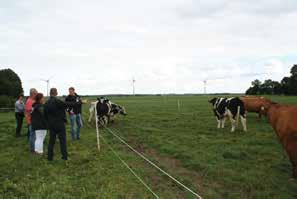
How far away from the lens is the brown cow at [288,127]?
22.4 ft

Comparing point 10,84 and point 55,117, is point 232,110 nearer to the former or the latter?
point 55,117

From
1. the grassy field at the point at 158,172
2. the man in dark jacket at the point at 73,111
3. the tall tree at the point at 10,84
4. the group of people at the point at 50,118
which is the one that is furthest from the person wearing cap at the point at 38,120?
the tall tree at the point at 10,84

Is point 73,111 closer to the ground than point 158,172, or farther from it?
farther from it

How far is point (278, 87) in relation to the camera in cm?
7200

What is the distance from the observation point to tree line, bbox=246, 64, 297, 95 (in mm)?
67500

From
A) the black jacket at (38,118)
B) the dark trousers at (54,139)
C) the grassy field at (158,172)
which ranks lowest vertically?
the grassy field at (158,172)

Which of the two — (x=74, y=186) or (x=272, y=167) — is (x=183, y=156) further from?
(x=74, y=186)

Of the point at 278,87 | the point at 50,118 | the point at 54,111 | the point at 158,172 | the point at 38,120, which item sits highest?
the point at 278,87

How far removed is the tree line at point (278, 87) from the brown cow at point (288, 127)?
2561 inches

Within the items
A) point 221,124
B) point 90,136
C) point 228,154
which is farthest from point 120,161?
point 221,124

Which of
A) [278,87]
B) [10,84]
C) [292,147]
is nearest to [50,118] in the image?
[292,147]

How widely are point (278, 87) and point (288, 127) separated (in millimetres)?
70544

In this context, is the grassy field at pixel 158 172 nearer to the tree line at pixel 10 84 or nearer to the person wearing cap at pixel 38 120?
the person wearing cap at pixel 38 120

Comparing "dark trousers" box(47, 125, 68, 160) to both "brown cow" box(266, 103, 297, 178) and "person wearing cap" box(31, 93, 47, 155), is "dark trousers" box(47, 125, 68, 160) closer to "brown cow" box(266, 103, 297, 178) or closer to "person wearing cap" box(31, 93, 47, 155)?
"person wearing cap" box(31, 93, 47, 155)
